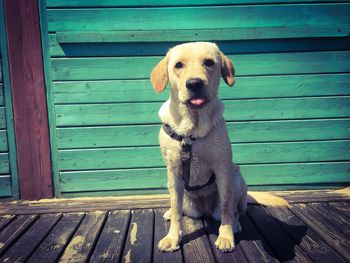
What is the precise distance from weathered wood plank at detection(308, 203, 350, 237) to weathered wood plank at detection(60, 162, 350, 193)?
0.52 m

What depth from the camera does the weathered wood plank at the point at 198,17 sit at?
3152 mm

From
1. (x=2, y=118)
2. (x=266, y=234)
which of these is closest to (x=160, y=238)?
(x=266, y=234)

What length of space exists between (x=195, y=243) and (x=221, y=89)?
1709mm

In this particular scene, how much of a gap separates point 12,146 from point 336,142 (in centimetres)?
368

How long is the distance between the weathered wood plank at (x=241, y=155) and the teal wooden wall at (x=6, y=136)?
1.78 ft

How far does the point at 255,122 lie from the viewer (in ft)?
11.1

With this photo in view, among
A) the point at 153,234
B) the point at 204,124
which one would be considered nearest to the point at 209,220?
the point at 153,234

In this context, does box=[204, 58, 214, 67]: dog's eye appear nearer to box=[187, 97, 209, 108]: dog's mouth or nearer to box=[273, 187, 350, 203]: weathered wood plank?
box=[187, 97, 209, 108]: dog's mouth

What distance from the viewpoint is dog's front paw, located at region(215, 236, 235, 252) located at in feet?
7.15

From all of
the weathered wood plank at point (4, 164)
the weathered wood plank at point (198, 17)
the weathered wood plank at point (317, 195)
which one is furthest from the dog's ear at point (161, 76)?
the weathered wood plank at point (4, 164)

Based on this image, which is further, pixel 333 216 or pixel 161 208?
pixel 161 208

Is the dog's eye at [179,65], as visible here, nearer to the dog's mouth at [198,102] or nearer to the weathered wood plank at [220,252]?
the dog's mouth at [198,102]

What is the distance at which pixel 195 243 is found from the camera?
2.31 meters

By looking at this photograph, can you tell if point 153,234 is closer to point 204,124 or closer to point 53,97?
point 204,124
